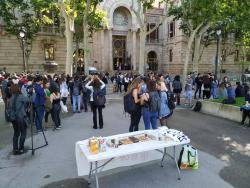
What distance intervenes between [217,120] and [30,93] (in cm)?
785

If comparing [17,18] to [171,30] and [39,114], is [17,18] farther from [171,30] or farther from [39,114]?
[39,114]

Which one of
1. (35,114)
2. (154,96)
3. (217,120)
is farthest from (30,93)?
(217,120)

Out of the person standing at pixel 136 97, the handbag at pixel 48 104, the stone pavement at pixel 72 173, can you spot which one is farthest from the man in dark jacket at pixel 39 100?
the person standing at pixel 136 97

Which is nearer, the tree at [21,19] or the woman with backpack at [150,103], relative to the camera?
the woman with backpack at [150,103]

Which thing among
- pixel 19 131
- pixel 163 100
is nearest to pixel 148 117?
pixel 163 100

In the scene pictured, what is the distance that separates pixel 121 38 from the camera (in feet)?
134

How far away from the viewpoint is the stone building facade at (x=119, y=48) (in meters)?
33.5

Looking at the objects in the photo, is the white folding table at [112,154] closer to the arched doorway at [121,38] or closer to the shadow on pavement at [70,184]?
the shadow on pavement at [70,184]

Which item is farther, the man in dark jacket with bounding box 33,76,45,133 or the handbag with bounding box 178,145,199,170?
the man in dark jacket with bounding box 33,76,45,133

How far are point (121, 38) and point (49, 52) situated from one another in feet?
Result: 39.6

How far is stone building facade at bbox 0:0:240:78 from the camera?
3350cm

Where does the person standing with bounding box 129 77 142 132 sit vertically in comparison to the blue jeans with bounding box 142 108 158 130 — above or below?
above

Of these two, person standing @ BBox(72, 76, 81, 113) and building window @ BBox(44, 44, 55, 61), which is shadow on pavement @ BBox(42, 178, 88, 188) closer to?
person standing @ BBox(72, 76, 81, 113)

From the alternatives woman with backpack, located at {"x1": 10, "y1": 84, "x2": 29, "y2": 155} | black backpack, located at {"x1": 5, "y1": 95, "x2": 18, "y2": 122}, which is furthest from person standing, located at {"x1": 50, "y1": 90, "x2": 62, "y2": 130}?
black backpack, located at {"x1": 5, "y1": 95, "x2": 18, "y2": 122}
